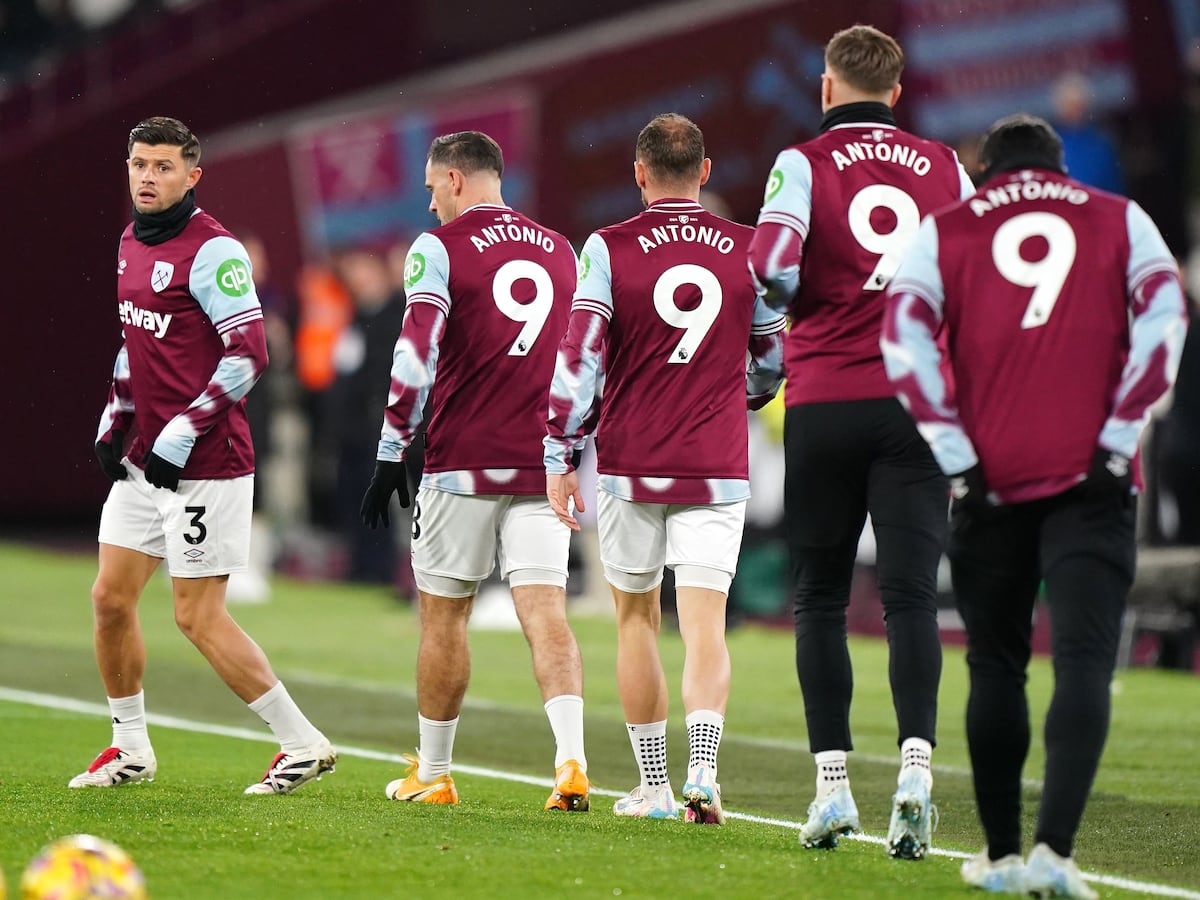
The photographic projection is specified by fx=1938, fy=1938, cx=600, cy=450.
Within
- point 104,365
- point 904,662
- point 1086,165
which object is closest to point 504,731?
point 904,662

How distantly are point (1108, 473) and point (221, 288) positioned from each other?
10.9ft

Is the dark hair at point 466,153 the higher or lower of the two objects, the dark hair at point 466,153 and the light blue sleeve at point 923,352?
the higher

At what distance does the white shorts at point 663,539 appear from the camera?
643 cm

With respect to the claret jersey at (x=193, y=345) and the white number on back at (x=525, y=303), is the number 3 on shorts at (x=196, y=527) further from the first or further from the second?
the white number on back at (x=525, y=303)

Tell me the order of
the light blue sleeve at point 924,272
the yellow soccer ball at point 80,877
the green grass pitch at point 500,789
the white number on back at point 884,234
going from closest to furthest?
the yellow soccer ball at point 80,877 → the light blue sleeve at point 924,272 → the green grass pitch at point 500,789 → the white number on back at point 884,234

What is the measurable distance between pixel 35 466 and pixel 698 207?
71.9 feet

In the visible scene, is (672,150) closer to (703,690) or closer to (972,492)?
(703,690)

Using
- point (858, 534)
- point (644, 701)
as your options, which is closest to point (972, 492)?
point (858, 534)

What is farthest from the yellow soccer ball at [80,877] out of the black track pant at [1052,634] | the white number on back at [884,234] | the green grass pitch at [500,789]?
the white number on back at [884,234]

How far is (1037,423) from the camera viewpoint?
491 centimetres

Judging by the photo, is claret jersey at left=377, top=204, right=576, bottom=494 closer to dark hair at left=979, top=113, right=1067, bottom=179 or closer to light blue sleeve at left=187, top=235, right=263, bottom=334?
light blue sleeve at left=187, top=235, right=263, bottom=334

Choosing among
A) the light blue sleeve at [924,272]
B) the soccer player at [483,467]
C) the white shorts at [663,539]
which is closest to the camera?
the light blue sleeve at [924,272]

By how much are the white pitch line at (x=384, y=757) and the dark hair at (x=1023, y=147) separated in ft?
6.51

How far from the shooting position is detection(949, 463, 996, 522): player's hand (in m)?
4.90
